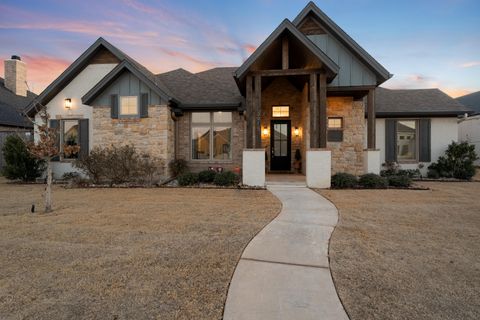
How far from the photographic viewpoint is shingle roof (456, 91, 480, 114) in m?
20.7

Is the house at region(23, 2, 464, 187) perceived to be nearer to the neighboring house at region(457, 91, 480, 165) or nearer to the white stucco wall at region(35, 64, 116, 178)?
the white stucco wall at region(35, 64, 116, 178)

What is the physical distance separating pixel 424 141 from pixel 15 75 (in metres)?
26.9

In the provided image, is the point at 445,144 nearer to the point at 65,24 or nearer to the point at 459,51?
the point at 459,51

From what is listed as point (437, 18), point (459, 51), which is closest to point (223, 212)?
point (437, 18)

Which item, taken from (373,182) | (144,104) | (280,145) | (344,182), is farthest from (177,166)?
(373,182)

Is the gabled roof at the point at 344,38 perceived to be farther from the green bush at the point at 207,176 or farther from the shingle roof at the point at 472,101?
the shingle roof at the point at 472,101

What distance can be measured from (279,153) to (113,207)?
8.82 metres

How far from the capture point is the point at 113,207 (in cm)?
622

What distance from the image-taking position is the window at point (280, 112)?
12.9 metres

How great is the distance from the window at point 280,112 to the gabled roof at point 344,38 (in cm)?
383

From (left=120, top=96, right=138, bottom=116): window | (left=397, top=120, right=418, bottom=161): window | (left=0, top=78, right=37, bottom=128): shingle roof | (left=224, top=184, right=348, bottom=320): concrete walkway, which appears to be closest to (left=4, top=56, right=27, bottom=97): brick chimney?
(left=0, top=78, right=37, bottom=128): shingle roof

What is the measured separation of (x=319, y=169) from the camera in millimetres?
8992

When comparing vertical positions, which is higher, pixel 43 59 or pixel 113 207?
pixel 43 59

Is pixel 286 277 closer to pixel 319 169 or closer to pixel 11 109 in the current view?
pixel 319 169
